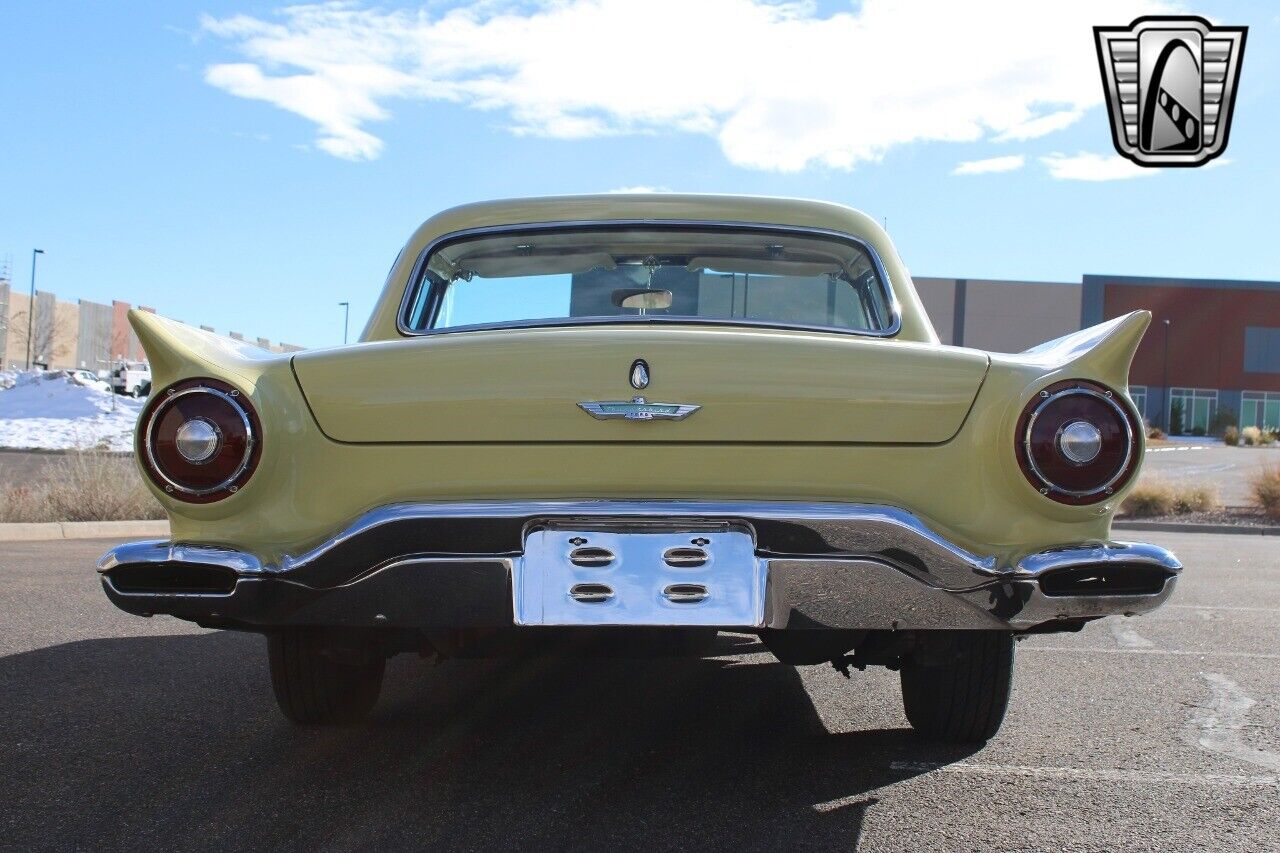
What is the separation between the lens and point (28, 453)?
67.1ft

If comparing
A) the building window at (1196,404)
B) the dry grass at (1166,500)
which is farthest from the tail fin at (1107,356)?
the building window at (1196,404)

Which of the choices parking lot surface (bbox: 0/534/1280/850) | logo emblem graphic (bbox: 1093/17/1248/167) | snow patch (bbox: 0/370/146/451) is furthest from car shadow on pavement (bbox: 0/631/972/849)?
snow patch (bbox: 0/370/146/451)

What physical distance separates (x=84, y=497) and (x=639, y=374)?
9.60 meters

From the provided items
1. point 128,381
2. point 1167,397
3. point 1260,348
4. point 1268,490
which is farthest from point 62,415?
point 1260,348

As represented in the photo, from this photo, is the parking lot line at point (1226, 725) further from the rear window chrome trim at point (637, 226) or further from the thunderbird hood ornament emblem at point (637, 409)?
the thunderbird hood ornament emblem at point (637, 409)

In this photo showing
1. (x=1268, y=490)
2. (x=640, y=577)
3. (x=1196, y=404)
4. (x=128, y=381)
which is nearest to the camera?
(x=640, y=577)

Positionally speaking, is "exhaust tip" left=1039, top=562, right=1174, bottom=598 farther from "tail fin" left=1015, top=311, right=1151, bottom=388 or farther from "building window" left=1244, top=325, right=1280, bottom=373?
"building window" left=1244, top=325, right=1280, bottom=373

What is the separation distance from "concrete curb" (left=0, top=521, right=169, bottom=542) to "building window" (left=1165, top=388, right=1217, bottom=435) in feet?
181

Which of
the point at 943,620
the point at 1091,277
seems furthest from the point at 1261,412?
the point at 943,620

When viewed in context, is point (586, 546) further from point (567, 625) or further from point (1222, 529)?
point (1222, 529)

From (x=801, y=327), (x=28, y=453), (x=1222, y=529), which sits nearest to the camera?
(x=801, y=327)

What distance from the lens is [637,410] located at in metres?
2.50

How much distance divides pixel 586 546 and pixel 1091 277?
189 feet

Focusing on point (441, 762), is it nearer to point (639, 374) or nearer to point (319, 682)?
point (319, 682)
